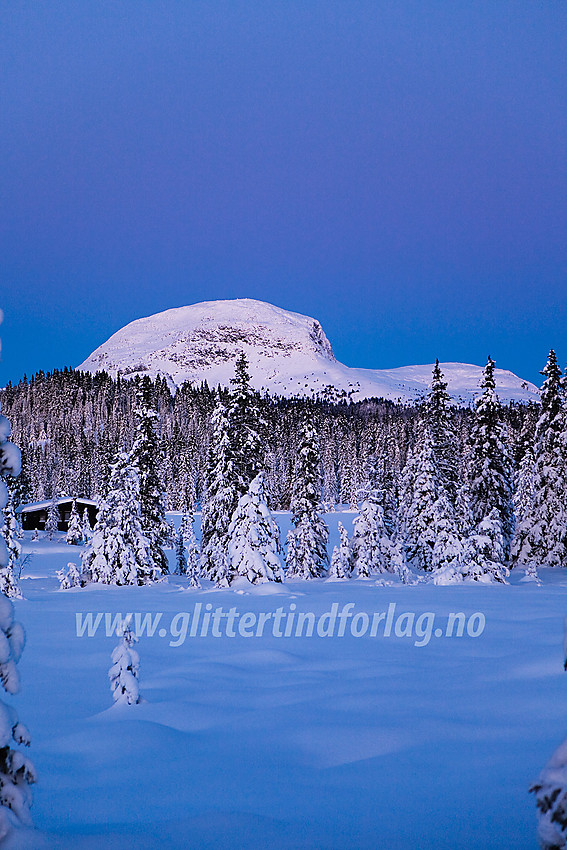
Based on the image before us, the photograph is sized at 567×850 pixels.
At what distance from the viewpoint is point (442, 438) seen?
35469 millimetres

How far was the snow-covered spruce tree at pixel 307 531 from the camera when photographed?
34250 mm

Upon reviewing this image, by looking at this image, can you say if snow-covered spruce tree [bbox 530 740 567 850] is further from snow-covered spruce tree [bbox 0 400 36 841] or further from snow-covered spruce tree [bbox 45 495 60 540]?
snow-covered spruce tree [bbox 45 495 60 540]

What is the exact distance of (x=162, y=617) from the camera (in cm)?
1381

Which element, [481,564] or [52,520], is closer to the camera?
[481,564]

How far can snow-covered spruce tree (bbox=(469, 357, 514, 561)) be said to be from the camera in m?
32.5

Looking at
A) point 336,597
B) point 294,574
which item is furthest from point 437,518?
point 336,597

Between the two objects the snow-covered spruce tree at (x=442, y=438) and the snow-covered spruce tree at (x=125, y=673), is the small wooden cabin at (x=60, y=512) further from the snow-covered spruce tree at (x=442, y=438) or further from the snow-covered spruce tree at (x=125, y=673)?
the snow-covered spruce tree at (x=125, y=673)

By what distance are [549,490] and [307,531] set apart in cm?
1385

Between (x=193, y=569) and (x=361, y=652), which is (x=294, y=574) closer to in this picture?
(x=193, y=569)

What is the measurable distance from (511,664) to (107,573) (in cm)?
2292

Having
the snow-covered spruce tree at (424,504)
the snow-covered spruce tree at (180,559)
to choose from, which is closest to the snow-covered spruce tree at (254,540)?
the snow-covered spruce tree at (424,504)

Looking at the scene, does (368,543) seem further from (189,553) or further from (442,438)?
(189,553)

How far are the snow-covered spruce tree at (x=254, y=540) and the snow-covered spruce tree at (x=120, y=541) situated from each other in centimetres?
752

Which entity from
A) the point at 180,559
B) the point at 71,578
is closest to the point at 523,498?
the point at 180,559
